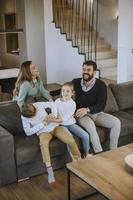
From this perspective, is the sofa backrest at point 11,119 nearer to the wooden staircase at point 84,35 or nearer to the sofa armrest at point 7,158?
the sofa armrest at point 7,158

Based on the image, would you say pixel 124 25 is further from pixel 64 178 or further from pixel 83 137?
pixel 64 178

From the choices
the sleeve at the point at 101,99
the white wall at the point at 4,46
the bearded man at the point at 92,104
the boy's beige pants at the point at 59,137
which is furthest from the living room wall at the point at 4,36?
the boy's beige pants at the point at 59,137

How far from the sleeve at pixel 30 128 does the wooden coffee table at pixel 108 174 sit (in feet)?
2.56

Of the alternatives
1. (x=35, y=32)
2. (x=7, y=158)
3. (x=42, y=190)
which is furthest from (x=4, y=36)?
(x=42, y=190)

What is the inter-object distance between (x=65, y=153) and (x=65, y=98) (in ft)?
1.96

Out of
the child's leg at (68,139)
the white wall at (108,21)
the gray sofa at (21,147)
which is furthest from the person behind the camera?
the white wall at (108,21)

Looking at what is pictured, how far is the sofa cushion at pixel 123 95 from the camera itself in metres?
4.19

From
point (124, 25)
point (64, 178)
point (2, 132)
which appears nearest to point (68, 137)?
point (64, 178)

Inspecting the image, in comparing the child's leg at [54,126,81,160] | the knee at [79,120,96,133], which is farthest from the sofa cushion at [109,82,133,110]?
the child's leg at [54,126,81,160]

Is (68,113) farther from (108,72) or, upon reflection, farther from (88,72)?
(108,72)

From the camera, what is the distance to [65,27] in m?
7.63

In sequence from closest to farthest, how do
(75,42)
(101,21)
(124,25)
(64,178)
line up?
(64,178), (124,25), (75,42), (101,21)

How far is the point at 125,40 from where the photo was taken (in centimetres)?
603

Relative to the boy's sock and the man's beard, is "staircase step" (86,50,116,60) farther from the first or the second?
the boy's sock
